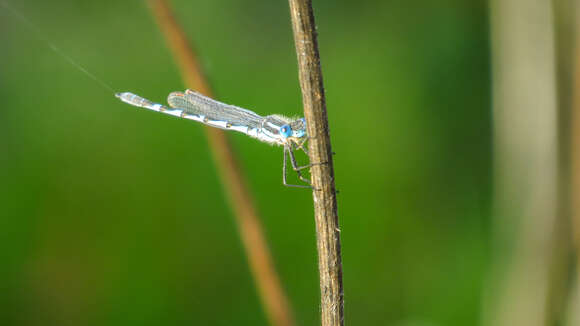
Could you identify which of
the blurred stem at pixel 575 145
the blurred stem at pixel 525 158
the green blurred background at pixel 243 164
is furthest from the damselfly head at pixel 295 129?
the blurred stem at pixel 575 145

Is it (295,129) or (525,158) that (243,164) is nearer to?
(295,129)

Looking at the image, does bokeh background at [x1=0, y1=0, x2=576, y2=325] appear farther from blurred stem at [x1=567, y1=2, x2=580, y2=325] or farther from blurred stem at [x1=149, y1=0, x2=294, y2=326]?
blurred stem at [x1=149, y1=0, x2=294, y2=326]

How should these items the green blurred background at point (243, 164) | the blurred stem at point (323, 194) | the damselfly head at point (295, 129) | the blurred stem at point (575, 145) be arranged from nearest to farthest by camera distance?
the blurred stem at point (323, 194), the damselfly head at point (295, 129), the blurred stem at point (575, 145), the green blurred background at point (243, 164)

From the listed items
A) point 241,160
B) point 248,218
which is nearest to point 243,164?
point 241,160

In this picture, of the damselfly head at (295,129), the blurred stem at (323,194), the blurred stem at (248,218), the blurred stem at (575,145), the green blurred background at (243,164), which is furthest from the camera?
the green blurred background at (243,164)

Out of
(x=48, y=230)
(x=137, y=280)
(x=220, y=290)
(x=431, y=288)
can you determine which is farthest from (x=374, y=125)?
(x=48, y=230)

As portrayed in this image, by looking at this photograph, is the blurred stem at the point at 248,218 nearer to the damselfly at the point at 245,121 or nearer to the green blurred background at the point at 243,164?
the damselfly at the point at 245,121
